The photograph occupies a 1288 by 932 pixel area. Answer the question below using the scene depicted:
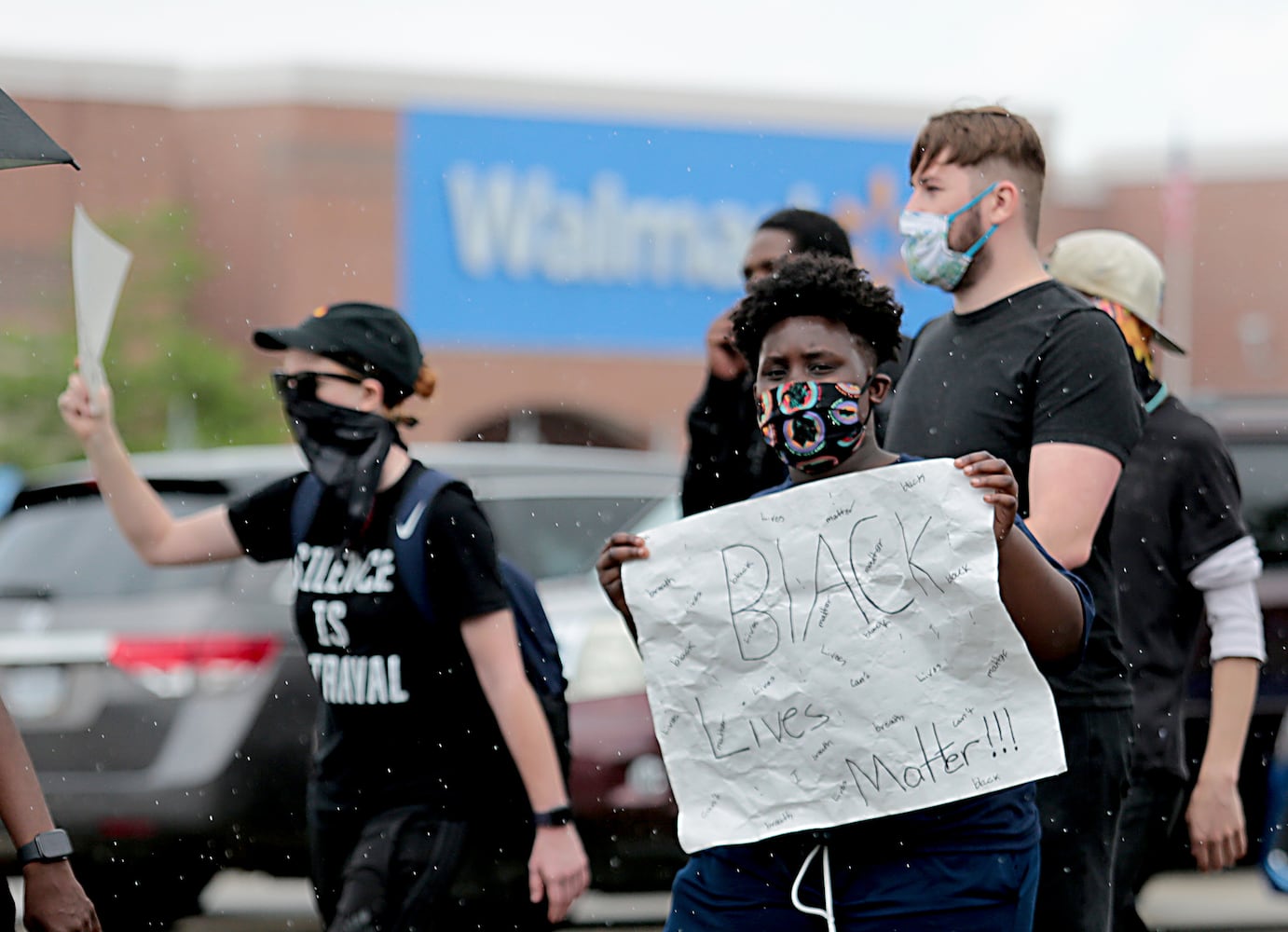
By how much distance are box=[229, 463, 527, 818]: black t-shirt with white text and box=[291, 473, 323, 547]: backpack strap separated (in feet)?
0.24

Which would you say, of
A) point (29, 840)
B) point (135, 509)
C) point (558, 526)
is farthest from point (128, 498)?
point (558, 526)

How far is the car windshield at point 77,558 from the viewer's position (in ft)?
22.2

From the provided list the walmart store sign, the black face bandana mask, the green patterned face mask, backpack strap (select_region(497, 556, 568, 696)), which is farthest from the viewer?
the walmart store sign

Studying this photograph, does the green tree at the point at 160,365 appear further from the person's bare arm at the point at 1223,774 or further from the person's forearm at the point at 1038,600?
the person's forearm at the point at 1038,600

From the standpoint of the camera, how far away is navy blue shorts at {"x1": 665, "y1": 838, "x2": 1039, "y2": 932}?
3174mm

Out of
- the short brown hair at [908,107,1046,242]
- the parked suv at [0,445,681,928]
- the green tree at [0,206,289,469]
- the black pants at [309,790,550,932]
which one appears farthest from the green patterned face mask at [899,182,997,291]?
the green tree at [0,206,289,469]

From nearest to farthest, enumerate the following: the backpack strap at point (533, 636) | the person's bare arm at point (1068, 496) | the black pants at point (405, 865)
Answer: the person's bare arm at point (1068, 496), the black pants at point (405, 865), the backpack strap at point (533, 636)

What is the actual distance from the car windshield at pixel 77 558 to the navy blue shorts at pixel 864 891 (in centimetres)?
376

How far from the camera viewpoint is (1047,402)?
3758mm

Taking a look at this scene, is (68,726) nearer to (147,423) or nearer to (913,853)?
(913,853)

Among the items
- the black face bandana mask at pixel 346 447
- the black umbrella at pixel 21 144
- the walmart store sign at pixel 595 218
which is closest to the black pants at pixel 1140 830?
the black face bandana mask at pixel 346 447

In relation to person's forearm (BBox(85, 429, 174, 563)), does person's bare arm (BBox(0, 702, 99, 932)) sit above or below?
below

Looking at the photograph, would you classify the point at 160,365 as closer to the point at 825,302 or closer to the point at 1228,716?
the point at 1228,716

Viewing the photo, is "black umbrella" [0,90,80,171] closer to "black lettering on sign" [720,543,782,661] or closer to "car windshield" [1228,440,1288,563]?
"black lettering on sign" [720,543,782,661]
